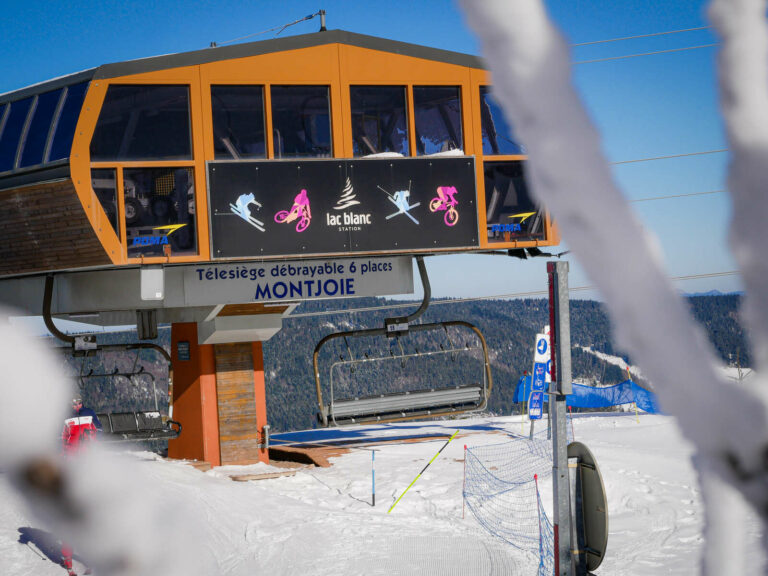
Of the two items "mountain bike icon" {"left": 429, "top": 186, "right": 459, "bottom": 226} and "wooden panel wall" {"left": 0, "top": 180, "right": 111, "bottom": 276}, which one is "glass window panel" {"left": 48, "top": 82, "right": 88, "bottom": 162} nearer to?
"wooden panel wall" {"left": 0, "top": 180, "right": 111, "bottom": 276}

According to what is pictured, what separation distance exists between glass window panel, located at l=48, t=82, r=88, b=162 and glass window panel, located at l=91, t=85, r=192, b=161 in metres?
0.37

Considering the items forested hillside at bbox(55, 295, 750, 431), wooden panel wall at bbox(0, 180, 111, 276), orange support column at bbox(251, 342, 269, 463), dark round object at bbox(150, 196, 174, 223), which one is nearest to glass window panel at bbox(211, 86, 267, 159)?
dark round object at bbox(150, 196, 174, 223)

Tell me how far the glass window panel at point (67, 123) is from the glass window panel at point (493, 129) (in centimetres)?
701

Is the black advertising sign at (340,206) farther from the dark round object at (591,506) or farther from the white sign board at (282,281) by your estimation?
the dark round object at (591,506)

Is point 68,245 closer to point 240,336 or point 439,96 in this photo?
point 240,336

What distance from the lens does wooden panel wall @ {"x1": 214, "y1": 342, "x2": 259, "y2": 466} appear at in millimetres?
19156

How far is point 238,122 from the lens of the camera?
49.3 ft

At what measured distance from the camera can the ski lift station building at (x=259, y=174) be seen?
14.4 metres

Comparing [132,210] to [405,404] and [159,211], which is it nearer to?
[159,211]

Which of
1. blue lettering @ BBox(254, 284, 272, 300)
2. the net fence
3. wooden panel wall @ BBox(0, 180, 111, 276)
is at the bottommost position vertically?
the net fence

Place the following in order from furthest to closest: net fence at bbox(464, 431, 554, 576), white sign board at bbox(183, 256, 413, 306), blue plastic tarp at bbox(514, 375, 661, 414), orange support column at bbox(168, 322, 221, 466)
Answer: blue plastic tarp at bbox(514, 375, 661, 414) → orange support column at bbox(168, 322, 221, 466) → white sign board at bbox(183, 256, 413, 306) → net fence at bbox(464, 431, 554, 576)

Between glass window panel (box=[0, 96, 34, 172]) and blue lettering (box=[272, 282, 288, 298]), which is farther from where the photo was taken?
blue lettering (box=[272, 282, 288, 298])

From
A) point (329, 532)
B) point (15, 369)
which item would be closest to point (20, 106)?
point (15, 369)

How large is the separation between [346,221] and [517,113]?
34.1ft
